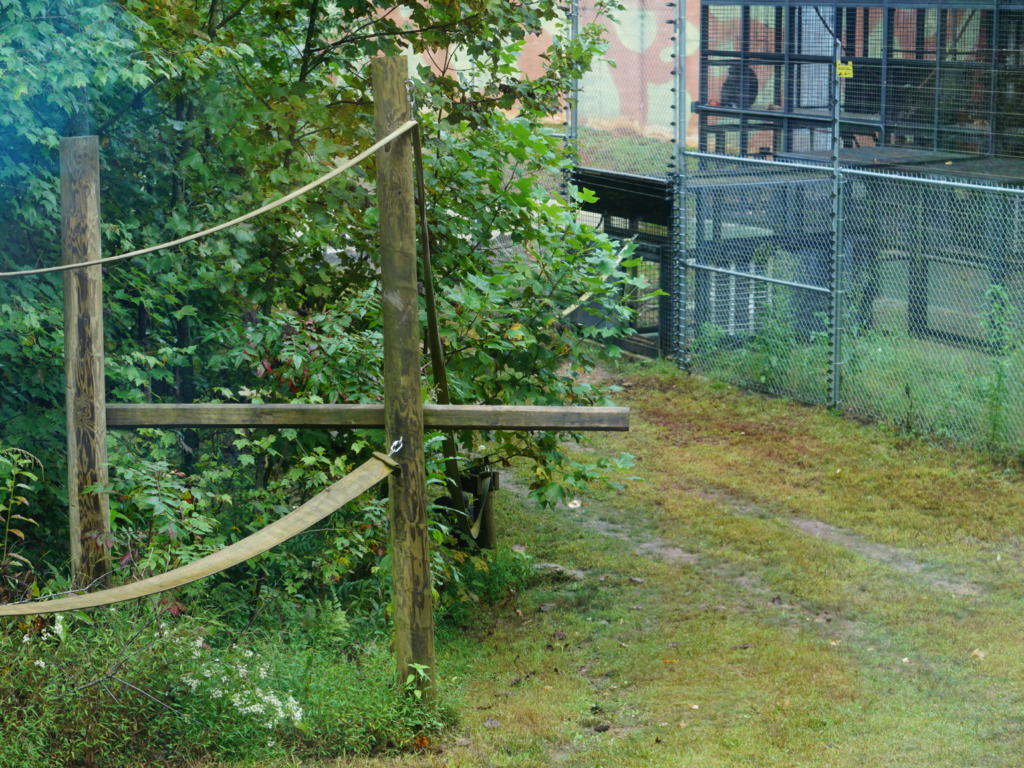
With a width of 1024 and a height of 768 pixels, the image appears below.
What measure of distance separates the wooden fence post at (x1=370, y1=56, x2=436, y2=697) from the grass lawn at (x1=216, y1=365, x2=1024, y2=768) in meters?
0.60

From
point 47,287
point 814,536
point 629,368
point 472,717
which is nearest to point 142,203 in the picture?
point 47,287

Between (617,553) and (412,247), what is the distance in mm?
4145

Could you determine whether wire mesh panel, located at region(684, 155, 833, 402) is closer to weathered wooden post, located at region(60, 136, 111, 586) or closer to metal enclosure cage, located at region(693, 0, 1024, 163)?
metal enclosure cage, located at region(693, 0, 1024, 163)

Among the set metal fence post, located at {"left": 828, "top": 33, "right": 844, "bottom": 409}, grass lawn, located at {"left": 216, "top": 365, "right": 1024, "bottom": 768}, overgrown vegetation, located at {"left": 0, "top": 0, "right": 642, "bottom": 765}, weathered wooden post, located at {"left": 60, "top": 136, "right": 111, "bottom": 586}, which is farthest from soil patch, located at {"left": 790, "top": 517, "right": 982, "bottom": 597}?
weathered wooden post, located at {"left": 60, "top": 136, "right": 111, "bottom": 586}

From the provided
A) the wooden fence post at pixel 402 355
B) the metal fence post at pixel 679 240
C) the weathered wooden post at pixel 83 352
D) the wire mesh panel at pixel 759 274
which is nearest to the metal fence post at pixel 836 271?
the wire mesh panel at pixel 759 274

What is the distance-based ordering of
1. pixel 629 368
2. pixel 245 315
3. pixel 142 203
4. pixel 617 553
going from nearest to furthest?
pixel 142 203
pixel 245 315
pixel 617 553
pixel 629 368

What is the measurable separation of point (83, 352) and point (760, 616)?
414 centimetres

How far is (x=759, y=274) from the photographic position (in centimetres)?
1197

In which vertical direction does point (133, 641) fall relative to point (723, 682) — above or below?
above

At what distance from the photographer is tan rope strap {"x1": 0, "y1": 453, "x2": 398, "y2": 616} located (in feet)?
10.3

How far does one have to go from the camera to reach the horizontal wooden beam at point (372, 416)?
3873mm

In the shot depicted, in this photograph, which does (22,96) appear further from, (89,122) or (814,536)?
(814,536)

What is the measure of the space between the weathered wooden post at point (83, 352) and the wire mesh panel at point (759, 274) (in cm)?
790

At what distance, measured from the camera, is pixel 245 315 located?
6.25 meters
